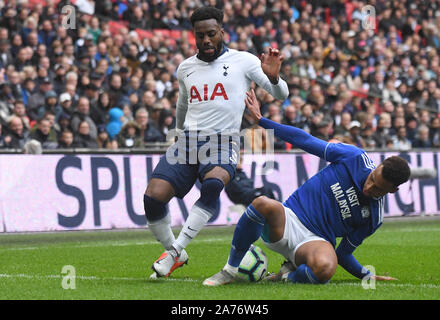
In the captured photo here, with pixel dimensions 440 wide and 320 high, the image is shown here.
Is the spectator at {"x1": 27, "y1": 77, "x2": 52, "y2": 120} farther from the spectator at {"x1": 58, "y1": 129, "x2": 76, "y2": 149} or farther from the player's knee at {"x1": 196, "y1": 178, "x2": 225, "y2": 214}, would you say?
the player's knee at {"x1": 196, "y1": 178, "x2": 225, "y2": 214}

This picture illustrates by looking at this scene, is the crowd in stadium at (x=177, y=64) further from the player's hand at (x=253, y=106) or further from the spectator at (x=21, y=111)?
the player's hand at (x=253, y=106)

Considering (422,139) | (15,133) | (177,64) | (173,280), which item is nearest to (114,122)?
(15,133)

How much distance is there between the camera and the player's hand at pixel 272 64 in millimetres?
7629

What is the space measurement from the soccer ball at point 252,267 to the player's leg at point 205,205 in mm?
491

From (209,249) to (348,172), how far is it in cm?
412

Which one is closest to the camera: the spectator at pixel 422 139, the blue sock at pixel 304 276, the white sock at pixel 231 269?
the blue sock at pixel 304 276

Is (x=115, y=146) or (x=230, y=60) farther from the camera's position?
(x=115, y=146)

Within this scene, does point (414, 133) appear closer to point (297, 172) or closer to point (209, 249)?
point (297, 172)

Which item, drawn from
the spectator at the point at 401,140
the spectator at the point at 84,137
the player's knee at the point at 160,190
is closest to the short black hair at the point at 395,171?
the player's knee at the point at 160,190

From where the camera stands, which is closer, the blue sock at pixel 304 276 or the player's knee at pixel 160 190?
the blue sock at pixel 304 276

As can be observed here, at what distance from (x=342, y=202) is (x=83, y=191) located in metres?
6.87

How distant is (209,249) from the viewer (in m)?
11.0

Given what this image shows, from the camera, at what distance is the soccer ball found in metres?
7.36
